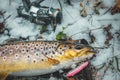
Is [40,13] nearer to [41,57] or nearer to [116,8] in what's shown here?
[41,57]

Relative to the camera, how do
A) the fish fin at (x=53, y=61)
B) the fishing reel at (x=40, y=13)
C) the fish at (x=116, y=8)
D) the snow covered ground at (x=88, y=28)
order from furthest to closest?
the fish at (x=116, y=8) → the fishing reel at (x=40, y=13) → the snow covered ground at (x=88, y=28) → the fish fin at (x=53, y=61)

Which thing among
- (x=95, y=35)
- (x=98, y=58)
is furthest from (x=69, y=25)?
(x=98, y=58)

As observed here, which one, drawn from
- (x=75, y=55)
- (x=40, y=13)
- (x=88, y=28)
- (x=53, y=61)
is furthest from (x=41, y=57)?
(x=88, y=28)

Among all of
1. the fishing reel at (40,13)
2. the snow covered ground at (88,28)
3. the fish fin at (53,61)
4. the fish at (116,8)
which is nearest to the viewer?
the fish fin at (53,61)

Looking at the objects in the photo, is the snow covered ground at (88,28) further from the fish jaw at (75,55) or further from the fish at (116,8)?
the fish jaw at (75,55)

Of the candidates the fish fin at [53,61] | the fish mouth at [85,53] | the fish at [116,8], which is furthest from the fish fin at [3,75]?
the fish at [116,8]

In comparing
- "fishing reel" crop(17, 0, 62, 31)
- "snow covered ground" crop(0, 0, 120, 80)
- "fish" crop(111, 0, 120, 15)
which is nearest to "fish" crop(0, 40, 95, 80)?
"snow covered ground" crop(0, 0, 120, 80)

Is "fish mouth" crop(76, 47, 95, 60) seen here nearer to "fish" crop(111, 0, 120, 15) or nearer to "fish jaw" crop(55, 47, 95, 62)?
"fish jaw" crop(55, 47, 95, 62)
